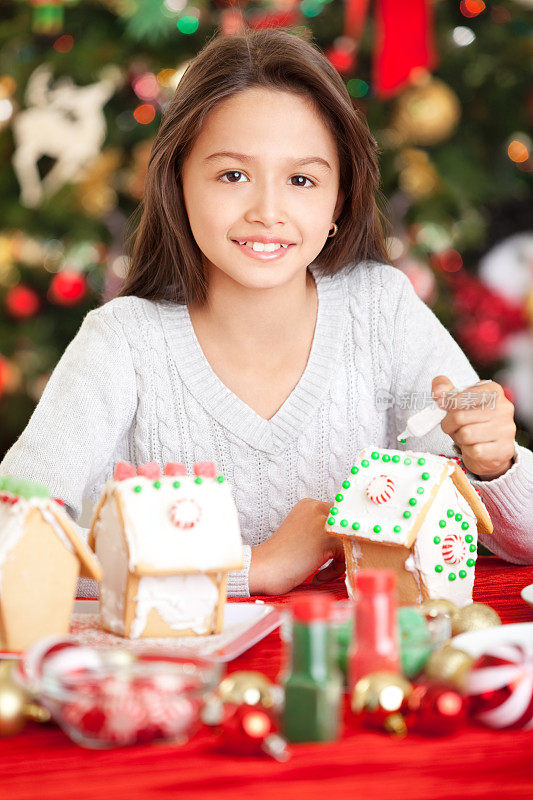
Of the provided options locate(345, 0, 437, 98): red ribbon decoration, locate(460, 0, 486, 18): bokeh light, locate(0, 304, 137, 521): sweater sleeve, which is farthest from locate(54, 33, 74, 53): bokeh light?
locate(0, 304, 137, 521): sweater sleeve

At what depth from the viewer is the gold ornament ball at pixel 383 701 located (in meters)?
0.66

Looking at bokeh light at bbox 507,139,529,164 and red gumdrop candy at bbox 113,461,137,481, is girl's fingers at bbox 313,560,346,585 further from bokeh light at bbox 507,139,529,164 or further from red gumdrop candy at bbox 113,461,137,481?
bokeh light at bbox 507,139,529,164

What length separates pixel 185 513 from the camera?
2.79 ft

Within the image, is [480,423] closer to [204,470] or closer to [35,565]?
[204,470]

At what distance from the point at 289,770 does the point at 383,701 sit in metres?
0.09

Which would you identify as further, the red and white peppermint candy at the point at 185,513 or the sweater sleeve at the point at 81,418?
the sweater sleeve at the point at 81,418

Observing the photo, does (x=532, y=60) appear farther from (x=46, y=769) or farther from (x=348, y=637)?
(x=46, y=769)

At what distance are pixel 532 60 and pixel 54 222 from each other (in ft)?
4.79

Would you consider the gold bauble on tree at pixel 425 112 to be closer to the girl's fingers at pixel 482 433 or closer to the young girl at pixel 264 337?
the young girl at pixel 264 337

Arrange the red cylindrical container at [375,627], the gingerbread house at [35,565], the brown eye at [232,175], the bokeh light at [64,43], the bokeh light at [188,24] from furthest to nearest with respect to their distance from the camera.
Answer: the bokeh light at [64,43]
the bokeh light at [188,24]
the brown eye at [232,175]
the gingerbread house at [35,565]
the red cylindrical container at [375,627]

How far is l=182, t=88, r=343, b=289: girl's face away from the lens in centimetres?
134

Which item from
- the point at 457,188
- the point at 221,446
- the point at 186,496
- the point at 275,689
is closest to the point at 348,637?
the point at 275,689

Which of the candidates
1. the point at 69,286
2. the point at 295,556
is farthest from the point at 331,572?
the point at 69,286

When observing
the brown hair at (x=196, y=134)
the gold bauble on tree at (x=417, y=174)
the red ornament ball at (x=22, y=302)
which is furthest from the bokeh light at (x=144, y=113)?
the brown hair at (x=196, y=134)
